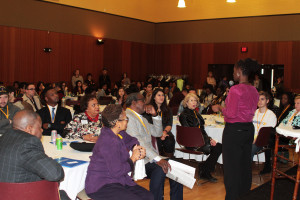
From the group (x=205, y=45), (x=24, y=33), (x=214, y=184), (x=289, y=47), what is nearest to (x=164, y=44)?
(x=205, y=45)

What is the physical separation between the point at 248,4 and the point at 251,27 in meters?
1.02

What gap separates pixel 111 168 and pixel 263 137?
3.33 metres

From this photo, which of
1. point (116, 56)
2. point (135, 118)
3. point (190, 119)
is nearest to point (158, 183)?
point (135, 118)

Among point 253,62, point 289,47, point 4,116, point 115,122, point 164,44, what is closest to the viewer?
point 115,122

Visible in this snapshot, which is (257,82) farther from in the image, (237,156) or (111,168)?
(111,168)

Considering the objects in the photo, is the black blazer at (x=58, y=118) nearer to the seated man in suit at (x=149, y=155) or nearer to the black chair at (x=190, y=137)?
the seated man in suit at (x=149, y=155)

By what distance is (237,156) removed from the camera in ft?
13.1

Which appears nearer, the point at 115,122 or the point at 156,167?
the point at 115,122

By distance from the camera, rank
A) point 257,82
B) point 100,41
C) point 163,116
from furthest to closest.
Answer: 1. point 100,41
2. point 257,82
3. point 163,116

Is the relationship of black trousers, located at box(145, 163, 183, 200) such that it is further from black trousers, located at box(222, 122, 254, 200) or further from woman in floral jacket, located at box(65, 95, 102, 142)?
woman in floral jacket, located at box(65, 95, 102, 142)

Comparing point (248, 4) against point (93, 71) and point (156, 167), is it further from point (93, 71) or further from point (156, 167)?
point (156, 167)

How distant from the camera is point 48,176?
8.18 ft

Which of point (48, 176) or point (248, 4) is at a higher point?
point (248, 4)

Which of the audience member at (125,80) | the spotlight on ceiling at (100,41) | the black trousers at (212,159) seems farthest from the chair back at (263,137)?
the spotlight on ceiling at (100,41)
